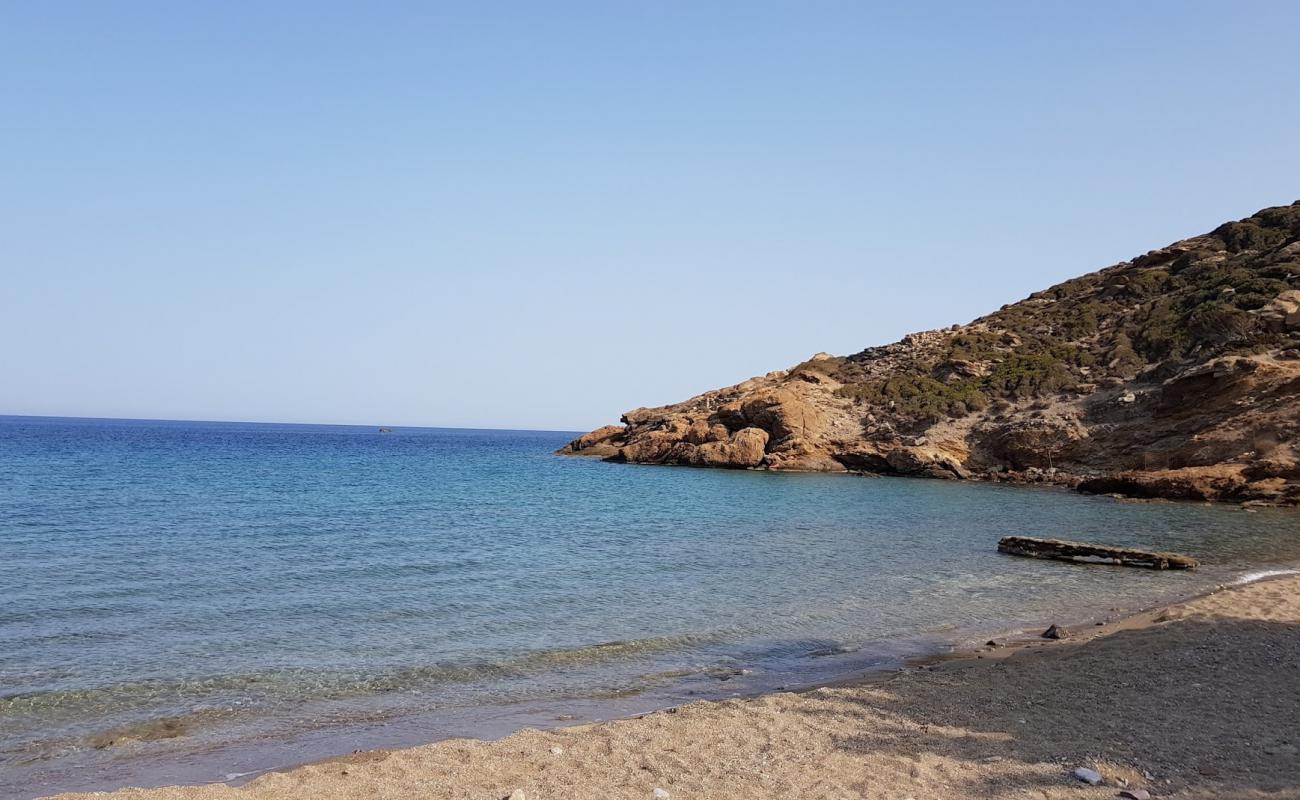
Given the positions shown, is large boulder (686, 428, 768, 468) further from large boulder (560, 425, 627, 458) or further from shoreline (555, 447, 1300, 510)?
large boulder (560, 425, 627, 458)

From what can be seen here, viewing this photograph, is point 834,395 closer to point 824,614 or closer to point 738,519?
point 738,519

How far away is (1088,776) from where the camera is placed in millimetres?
7184

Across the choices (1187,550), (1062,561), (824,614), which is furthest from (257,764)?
(1187,550)

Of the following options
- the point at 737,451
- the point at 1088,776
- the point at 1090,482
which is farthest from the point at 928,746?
the point at 737,451

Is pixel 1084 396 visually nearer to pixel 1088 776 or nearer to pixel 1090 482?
pixel 1090 482

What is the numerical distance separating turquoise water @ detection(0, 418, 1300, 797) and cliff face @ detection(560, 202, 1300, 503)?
8.33 metres

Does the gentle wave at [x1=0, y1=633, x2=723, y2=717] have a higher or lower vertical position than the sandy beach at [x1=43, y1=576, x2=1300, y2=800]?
lower

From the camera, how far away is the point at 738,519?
3269 cm

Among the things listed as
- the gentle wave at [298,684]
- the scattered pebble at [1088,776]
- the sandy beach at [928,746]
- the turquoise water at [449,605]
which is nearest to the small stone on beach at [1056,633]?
the turquoise water at [449,605]

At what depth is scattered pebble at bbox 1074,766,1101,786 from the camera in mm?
7105

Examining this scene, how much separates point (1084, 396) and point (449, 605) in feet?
167

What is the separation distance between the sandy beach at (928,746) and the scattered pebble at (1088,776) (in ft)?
0.31

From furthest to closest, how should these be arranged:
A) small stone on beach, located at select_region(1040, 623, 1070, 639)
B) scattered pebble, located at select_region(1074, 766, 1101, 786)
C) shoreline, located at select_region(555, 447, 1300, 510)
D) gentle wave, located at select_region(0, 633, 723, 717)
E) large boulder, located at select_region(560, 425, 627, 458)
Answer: large boulder, located at select_region(560, 425, 627, 458), shoreline, located at select_region(555, 447, 1300, 510), small stone on beach, located at select_region(1040, 623, 1070, 639), gentle wave, located at select_region(0, 633, 723, 717), scattered pebble, located at select_region(1074, 766, 1101, 786)

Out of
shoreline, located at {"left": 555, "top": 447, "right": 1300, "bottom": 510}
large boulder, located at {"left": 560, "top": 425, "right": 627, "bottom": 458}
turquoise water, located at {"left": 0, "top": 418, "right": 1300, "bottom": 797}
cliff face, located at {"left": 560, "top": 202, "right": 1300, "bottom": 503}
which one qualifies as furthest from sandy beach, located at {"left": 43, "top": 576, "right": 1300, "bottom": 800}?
large boulder, located at {"left": 560, "top": 425, "right": 627, "bottom": 458}
